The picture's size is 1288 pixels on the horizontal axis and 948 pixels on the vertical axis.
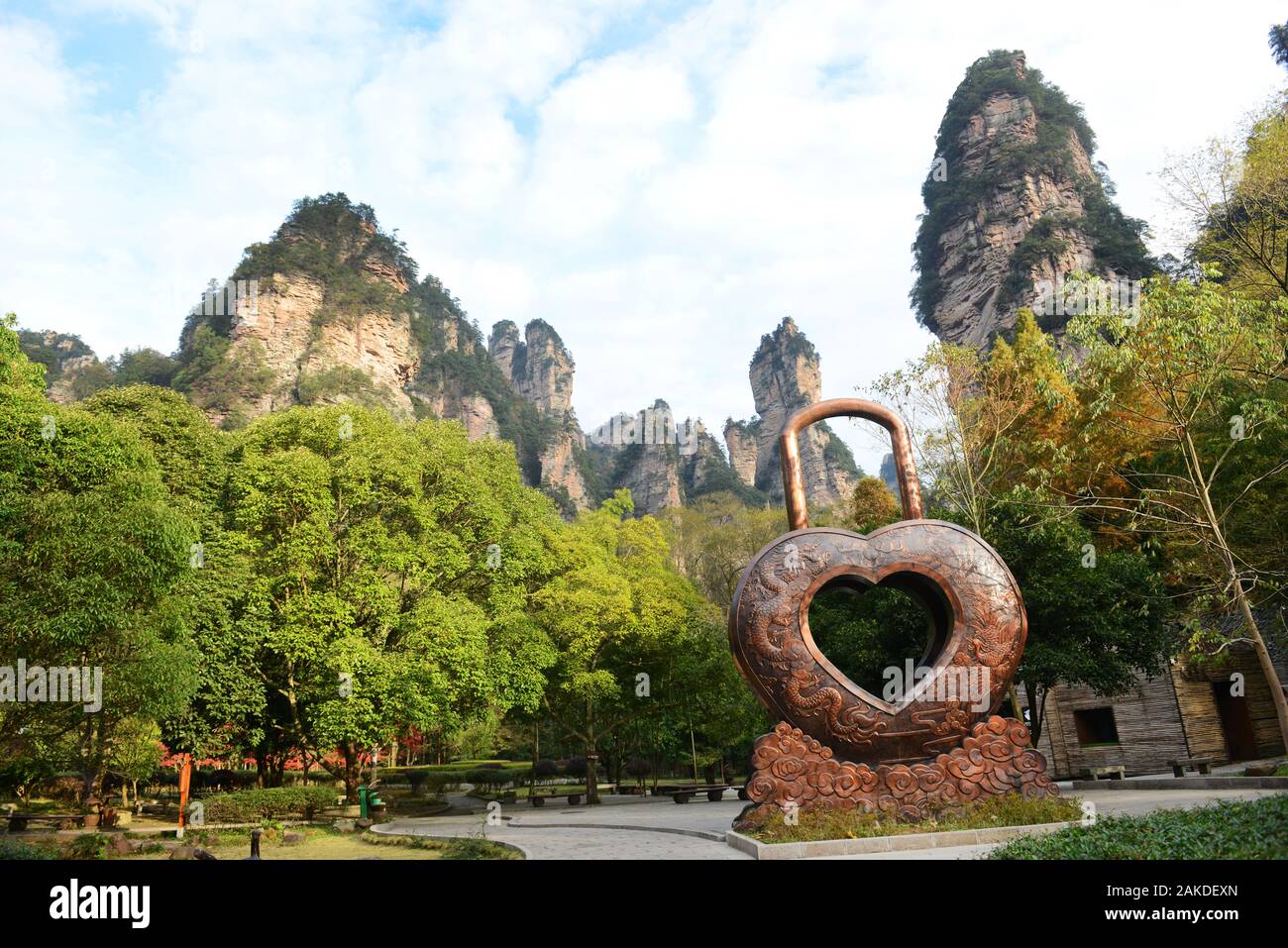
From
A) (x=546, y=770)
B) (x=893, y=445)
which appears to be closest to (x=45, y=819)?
(x=546, y=770)

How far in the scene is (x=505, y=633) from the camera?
1728 centimetres

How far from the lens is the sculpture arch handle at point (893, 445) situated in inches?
390

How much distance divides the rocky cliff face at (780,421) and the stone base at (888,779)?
66.1 m

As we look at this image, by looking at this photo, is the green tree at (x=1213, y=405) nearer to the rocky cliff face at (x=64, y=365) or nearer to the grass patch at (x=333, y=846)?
the grass patch at (x=333, y=846)

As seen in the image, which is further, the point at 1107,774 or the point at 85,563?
the point at 1107,774

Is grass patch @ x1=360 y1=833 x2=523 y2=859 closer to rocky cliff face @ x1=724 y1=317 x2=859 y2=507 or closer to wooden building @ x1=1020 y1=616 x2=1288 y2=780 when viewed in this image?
wooden building @ x1=1020 y1=616 x2=1288 y2=780

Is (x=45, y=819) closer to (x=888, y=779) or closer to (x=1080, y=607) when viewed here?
(x=888, y=779)

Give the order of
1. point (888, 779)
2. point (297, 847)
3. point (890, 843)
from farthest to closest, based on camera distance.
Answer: point (297, 847) → point (888, 779) → point (890, 843)

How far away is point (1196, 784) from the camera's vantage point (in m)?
12.8

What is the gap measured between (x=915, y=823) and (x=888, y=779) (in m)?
0.50

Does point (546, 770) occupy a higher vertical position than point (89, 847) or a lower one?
lower

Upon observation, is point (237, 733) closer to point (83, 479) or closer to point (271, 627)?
point (271, 627)
